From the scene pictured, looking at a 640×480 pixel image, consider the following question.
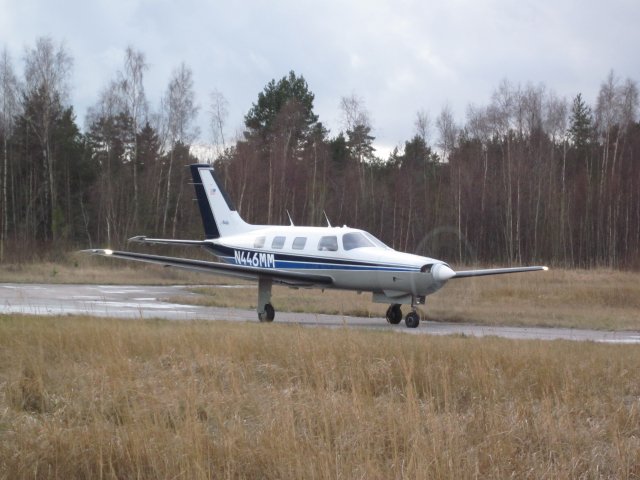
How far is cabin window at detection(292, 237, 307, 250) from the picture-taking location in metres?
19.1

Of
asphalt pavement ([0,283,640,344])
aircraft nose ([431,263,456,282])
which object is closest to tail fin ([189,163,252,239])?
asphalt pavement ([0,283,640,344])

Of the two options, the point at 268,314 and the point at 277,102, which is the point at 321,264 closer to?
the point at 268,314

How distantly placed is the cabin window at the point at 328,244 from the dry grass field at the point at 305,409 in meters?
7.45

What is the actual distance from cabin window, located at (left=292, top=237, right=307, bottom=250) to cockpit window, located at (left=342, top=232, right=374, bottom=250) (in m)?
0.97

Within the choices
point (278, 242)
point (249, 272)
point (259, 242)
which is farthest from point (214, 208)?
point (249, 272)

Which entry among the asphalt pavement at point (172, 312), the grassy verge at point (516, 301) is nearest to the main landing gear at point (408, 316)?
the asphalt pavement at point (172, 312)

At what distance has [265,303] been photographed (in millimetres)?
17922

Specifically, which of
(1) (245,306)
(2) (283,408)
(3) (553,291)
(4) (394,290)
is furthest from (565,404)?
(3) (553,291)

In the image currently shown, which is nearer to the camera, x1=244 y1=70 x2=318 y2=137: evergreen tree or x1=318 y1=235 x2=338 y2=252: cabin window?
x1=318 y1=235 x2=338 y2=252: cabin window

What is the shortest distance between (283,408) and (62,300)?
612 inches

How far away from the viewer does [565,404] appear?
7547 millimetres

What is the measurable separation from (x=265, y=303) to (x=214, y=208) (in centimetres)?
513

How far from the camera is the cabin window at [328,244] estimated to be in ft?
61.1

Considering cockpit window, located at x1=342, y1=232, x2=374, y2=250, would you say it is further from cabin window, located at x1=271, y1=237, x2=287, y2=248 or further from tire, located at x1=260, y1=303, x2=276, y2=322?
tire, located at x1=260, y1=303, x2=276, y2=322
